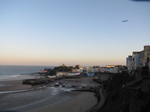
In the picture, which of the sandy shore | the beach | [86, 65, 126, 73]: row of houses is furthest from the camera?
[86, 65, 126, 73]: row of houses

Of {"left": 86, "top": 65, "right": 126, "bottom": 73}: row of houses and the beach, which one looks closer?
the beach

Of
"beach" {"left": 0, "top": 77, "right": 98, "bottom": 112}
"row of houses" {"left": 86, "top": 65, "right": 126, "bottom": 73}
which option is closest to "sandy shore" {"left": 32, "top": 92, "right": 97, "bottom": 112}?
"beach" {"left": 0, "top": 77, "right": 98, "bottom": 112}

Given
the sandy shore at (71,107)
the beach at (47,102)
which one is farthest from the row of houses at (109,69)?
the sandy shore at (71,107)

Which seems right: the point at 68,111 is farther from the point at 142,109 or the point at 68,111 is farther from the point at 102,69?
the point at 102,69

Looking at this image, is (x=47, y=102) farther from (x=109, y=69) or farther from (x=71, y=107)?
(x=109, y=69)

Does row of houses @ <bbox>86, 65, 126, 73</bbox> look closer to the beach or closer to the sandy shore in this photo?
the beach

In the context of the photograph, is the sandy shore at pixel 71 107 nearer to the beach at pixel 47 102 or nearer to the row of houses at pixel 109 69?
the beach at pixel 47 102

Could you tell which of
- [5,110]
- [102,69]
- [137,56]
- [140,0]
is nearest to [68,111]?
[5,110]

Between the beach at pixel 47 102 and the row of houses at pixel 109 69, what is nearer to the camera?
the beach at pixel 47 102

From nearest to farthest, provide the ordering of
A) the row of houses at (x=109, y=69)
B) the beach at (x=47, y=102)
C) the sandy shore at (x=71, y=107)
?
the sandy shore at (x=71, y=107) → the beach at (x=47, y=102) → the row of houses at (x=109, y=69)

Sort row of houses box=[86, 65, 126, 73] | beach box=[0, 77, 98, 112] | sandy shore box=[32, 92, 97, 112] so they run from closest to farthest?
1. sandy shore box=[32, 92, 97, 112]
2. beach box=[0, 77, 98, 112]
3. row of houses box=[86, 65, 126, 73]

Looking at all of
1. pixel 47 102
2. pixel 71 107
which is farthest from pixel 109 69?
pixel 71 107

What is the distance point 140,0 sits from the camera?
10.7 ft

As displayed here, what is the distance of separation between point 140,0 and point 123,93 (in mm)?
9593
